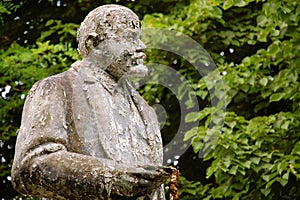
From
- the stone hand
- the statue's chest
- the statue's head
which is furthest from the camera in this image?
the statue's head

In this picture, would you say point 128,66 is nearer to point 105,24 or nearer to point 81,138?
point 105,24

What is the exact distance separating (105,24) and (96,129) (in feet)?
1.65

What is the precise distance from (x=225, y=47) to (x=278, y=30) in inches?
37.7

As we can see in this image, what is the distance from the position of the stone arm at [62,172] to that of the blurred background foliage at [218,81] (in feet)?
15.2

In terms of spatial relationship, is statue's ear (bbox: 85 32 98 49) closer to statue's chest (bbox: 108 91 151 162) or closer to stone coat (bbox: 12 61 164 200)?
stone coat (bbox: 12 61 164 200)

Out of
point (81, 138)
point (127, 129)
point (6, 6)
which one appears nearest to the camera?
point (81, 138)

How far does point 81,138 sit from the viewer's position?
4562 millimetres

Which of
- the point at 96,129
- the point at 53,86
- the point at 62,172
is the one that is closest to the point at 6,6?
the point at 53,86

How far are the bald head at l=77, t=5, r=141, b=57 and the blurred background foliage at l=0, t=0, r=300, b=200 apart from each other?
4.33m

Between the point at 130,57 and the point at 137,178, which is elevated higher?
the point at 130,57

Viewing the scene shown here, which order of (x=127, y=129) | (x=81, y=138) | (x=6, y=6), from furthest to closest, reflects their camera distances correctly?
1. (x=6, y=6)
2. (x=127, y=129)
3. (x=81, y=138)

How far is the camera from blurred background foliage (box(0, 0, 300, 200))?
9.33 metres

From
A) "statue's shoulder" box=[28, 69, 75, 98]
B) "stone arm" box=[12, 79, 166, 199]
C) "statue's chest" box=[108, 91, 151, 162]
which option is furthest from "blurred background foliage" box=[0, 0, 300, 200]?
"stone arm" box=[12, 79, 166, 199]

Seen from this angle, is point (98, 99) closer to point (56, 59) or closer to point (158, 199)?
point (158, 199)
